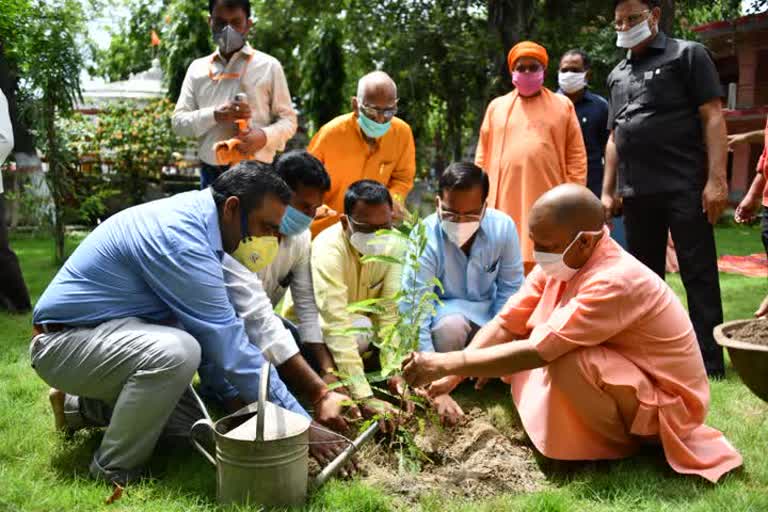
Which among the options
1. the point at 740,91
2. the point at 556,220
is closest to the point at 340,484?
the point at 556,220

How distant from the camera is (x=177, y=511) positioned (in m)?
2.76

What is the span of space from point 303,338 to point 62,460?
51.8 inches

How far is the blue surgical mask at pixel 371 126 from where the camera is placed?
201 inches

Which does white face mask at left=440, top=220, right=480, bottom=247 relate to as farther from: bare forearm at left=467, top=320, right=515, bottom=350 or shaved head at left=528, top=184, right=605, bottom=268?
shaved head at left=528, top=184, right=605, bottom=268

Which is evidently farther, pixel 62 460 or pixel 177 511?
pixel 62 460

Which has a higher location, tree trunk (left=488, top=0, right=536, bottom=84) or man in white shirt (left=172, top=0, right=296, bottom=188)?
tree trunk (left=488, top=0, right=536, bottom=84)

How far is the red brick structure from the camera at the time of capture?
19.9 meters

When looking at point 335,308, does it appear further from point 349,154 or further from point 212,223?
point 349,154

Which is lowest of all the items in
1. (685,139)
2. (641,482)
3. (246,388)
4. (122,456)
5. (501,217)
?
(641,482)

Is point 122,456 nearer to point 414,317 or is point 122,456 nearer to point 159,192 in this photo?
point 414,317

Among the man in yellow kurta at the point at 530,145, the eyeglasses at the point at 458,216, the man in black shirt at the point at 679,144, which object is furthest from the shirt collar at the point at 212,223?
the man in yellow kurta at the point at 530,145

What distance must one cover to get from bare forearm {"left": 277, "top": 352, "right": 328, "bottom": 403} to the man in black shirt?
254 cm

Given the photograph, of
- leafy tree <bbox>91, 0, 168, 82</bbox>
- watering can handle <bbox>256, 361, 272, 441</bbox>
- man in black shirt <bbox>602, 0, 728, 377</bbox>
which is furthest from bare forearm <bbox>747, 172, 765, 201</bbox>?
leafy tree <bbox>91, 0, 168, 82</bbox>

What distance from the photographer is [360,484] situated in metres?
3.00
